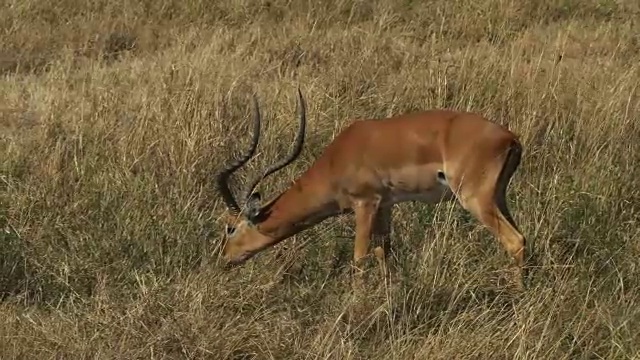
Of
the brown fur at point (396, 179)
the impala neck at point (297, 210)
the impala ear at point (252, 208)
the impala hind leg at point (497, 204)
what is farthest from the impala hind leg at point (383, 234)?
the impala ear at point (252, 208)

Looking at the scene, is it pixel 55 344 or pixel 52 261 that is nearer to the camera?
pixel 55 344

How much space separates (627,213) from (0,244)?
129 inches

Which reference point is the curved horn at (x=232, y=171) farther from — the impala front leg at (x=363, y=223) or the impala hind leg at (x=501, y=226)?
the impala hind leg at (x=501, y=226)

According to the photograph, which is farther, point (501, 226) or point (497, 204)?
point (497, 204)

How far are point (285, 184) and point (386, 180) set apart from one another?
3.69 ft

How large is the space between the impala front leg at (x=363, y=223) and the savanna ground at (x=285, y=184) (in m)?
0.16

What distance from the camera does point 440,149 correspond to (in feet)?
15.9

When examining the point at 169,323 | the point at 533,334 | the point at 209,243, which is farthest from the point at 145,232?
the point at 533,334

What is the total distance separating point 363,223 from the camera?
5.00 meters

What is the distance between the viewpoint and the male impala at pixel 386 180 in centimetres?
471

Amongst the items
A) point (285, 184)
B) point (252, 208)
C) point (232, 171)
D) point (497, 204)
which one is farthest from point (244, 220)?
point (497, 204)

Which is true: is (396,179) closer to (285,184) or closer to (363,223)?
(363,223)

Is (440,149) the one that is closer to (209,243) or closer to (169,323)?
(209,243)

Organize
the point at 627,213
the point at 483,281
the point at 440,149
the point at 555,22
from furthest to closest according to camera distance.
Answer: the point at 555,22 < the point at 627,213 < the point at 440,149 < the point at 483,281
